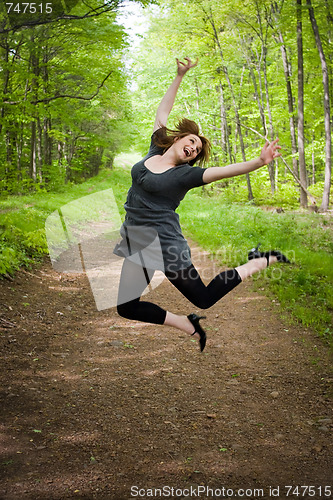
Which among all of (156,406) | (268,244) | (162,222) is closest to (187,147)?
(162,222)

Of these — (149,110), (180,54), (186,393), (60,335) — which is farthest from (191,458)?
(149,110)

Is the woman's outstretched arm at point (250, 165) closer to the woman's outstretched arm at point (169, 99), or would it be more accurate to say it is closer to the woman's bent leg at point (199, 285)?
the woman's bent leg at point (199, 285)

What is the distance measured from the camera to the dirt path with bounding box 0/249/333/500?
295cm

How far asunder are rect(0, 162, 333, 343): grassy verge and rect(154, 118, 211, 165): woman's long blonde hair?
10.7 feet

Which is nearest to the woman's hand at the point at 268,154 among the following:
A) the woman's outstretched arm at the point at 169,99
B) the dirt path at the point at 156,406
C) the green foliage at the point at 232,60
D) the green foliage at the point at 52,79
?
the woman's outstretched arm at the point at 169,99

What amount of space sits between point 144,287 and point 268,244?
7.04m

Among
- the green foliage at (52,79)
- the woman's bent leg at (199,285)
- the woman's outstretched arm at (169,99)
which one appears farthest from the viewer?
the green foliage at (52,79)

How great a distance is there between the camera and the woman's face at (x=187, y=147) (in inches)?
129

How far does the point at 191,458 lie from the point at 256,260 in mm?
1775

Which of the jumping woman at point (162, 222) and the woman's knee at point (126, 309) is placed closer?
the jumping woman at point (162, 222)

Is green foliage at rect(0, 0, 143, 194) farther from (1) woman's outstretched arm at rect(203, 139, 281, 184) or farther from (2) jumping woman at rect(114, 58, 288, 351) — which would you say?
(1) woman's outstretched arm at rect(203, 139, 281, 184)

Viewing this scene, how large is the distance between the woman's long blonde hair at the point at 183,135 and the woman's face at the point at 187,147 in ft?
0.17

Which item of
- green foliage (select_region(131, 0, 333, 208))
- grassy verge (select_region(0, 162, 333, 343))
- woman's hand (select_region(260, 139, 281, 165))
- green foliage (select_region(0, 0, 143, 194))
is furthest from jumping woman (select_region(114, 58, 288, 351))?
green foliage (select_region(131, 0, 333, 208))

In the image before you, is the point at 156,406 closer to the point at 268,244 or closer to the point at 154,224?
the point at 154,224
